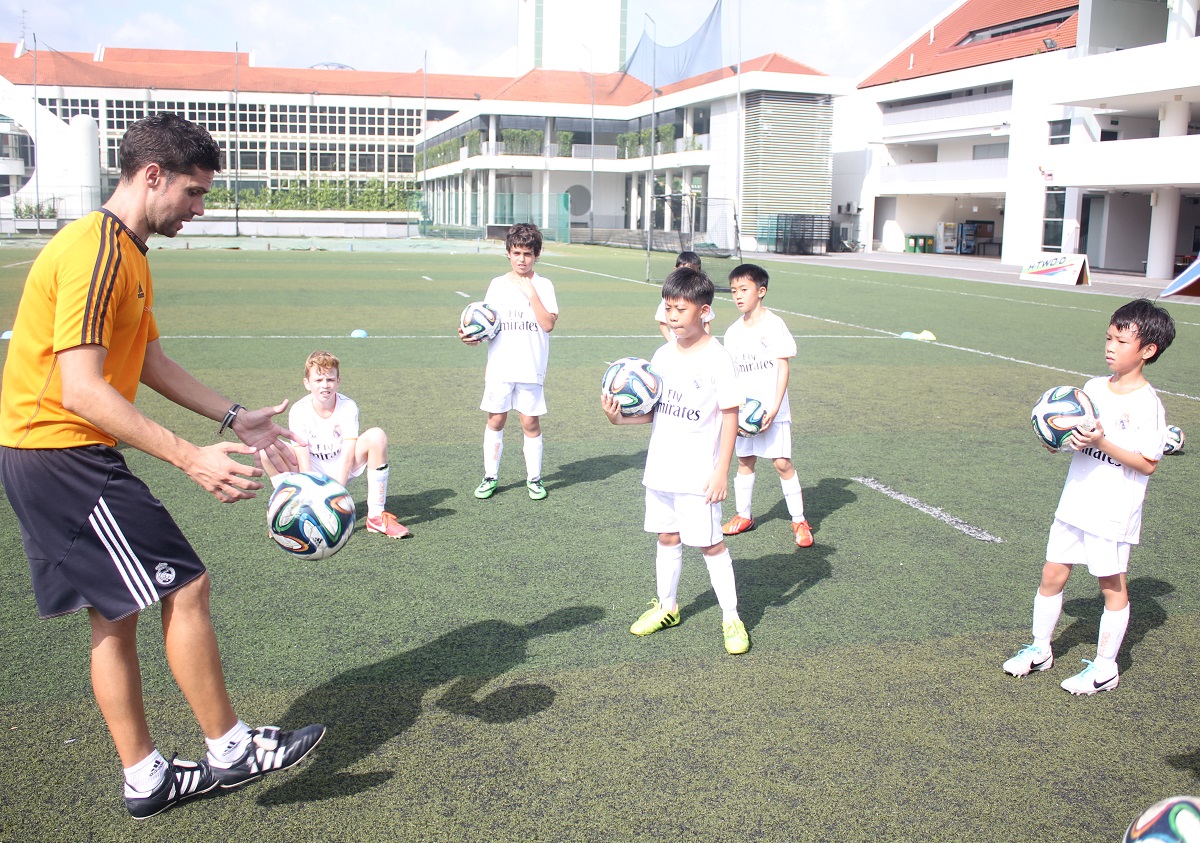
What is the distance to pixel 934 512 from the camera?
6809mm

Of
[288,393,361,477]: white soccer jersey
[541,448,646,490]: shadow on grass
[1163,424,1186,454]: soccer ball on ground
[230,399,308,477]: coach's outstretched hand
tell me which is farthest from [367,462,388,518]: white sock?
[1163,424,1186,454]: soccer ball on ground

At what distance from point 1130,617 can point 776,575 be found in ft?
5.86

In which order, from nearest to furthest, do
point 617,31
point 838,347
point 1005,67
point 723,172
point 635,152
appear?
point 838,347 → point 1005,67 → point 723,172 → point 635,152 → point 617,31

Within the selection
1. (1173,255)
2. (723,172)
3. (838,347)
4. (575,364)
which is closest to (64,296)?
(575,364)

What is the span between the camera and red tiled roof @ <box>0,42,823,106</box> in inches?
2734

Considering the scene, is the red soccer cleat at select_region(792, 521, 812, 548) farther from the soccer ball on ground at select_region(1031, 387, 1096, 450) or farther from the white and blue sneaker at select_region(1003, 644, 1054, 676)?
the soccer ball on ground at select_region(1031, 387, 1096, 450)

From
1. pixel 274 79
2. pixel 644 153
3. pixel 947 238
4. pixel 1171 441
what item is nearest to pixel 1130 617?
pixel 1171 441

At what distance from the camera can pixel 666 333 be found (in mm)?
6105

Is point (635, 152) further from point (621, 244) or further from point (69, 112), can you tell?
point (69, 112)

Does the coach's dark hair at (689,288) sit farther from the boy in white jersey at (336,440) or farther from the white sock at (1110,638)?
the boy in white jersey at (336,440)

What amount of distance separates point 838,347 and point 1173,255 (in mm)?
23720

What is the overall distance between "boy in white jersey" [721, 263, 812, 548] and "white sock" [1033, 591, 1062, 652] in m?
1.83

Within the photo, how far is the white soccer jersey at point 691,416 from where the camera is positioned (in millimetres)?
4418

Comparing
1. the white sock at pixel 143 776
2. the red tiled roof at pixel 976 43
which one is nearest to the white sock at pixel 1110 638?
the white sock at pixel 143 776
